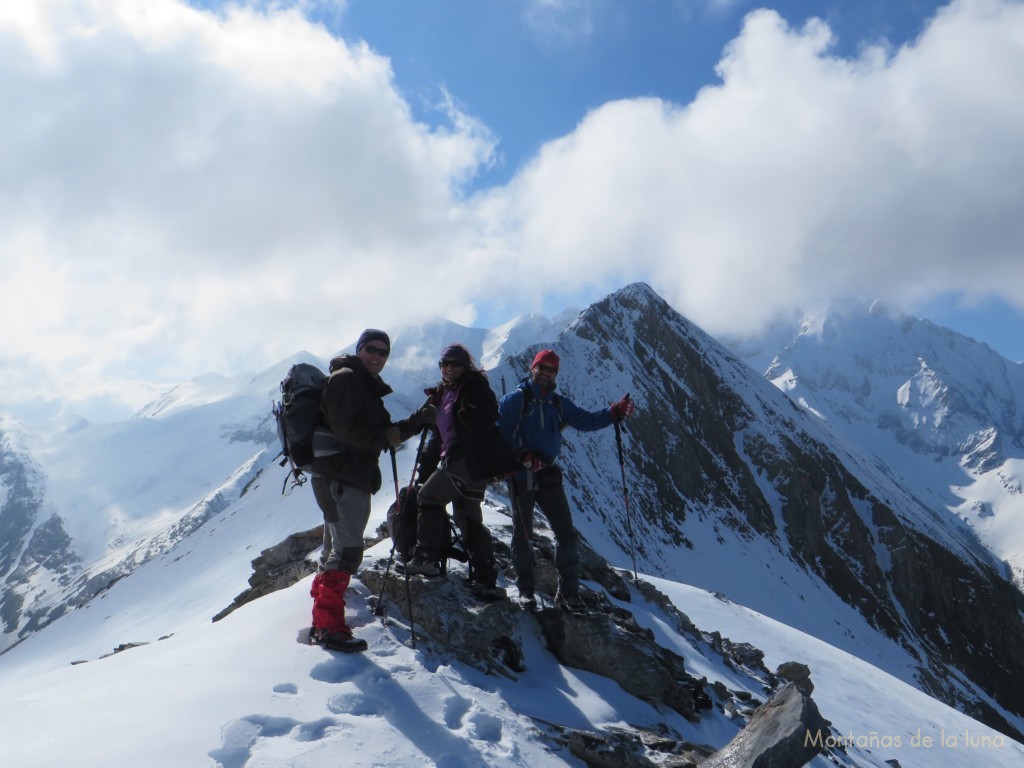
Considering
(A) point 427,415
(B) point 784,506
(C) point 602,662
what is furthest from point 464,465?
(B) point 784,506

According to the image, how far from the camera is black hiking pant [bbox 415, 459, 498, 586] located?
7.40 m

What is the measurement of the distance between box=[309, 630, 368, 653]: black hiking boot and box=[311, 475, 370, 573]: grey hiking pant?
0.59 m

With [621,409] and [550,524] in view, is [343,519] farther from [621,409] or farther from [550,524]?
[621,409]

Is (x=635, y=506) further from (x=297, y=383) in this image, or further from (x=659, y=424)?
(x=297, y=383)

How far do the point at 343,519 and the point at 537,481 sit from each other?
89.9 inches

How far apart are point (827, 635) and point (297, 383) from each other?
59350 millimetres

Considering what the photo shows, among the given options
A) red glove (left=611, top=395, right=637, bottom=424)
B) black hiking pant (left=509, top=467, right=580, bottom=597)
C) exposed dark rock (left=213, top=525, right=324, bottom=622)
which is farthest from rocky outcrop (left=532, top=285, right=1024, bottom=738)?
black hiking pant (left=509, top=467, right=580, bottom=597)

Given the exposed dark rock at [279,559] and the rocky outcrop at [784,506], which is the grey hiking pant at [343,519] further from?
the rocky outcrop at [784,506]

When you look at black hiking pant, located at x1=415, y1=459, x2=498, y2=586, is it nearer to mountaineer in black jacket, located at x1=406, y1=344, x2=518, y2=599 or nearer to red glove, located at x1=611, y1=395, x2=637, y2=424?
mountaineer in black jacket, located at x1=406, y1=344, x2=518, y2=599

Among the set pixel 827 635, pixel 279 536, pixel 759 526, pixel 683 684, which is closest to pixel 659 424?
pixel 759 526

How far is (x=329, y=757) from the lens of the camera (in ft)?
14.7

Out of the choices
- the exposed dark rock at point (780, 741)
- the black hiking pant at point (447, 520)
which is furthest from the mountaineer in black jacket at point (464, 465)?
the exposed dark rock at point (780, 741)

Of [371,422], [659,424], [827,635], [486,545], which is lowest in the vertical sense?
[827,635]

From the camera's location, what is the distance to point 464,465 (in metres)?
7.13
